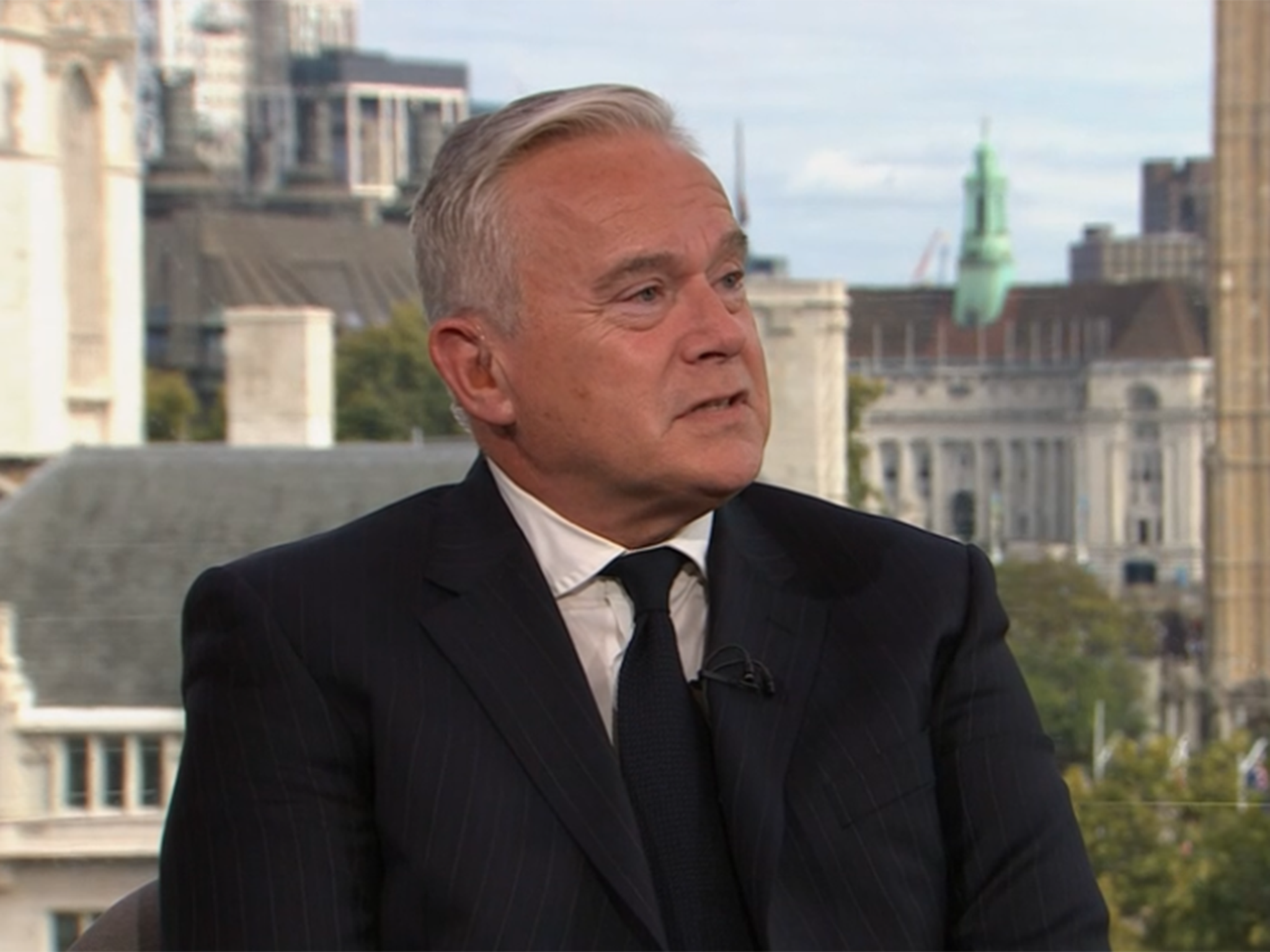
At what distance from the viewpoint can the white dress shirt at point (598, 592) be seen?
5.04 feet

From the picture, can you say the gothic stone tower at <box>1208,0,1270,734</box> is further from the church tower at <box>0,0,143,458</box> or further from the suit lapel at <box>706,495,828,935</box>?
the suit lapel at <box>706,495,828,935</box>

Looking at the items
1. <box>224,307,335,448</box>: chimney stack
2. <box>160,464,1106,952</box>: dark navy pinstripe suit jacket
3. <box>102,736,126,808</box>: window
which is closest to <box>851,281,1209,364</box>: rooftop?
<box>102,736,126,808</box>: window

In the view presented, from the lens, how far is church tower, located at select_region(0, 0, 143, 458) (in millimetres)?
9562

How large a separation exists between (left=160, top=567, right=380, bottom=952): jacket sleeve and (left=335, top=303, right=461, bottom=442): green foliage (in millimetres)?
13513

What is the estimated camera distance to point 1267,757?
1107 cm

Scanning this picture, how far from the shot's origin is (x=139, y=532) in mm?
9617

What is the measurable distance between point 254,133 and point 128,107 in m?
10.1

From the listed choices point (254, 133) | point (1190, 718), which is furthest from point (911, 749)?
point (254, 133)

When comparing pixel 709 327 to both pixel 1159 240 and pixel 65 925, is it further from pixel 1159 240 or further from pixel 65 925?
pixel 1159 240

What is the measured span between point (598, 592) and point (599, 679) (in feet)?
0.16

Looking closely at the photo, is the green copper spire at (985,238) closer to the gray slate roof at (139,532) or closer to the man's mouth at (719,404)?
the gray slate roof at (139,532)

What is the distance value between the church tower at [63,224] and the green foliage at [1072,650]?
3494 millimetres

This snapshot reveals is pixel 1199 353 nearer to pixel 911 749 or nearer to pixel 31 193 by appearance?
pixel 31 193

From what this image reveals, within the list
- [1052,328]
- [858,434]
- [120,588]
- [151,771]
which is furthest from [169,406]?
[151,771]
